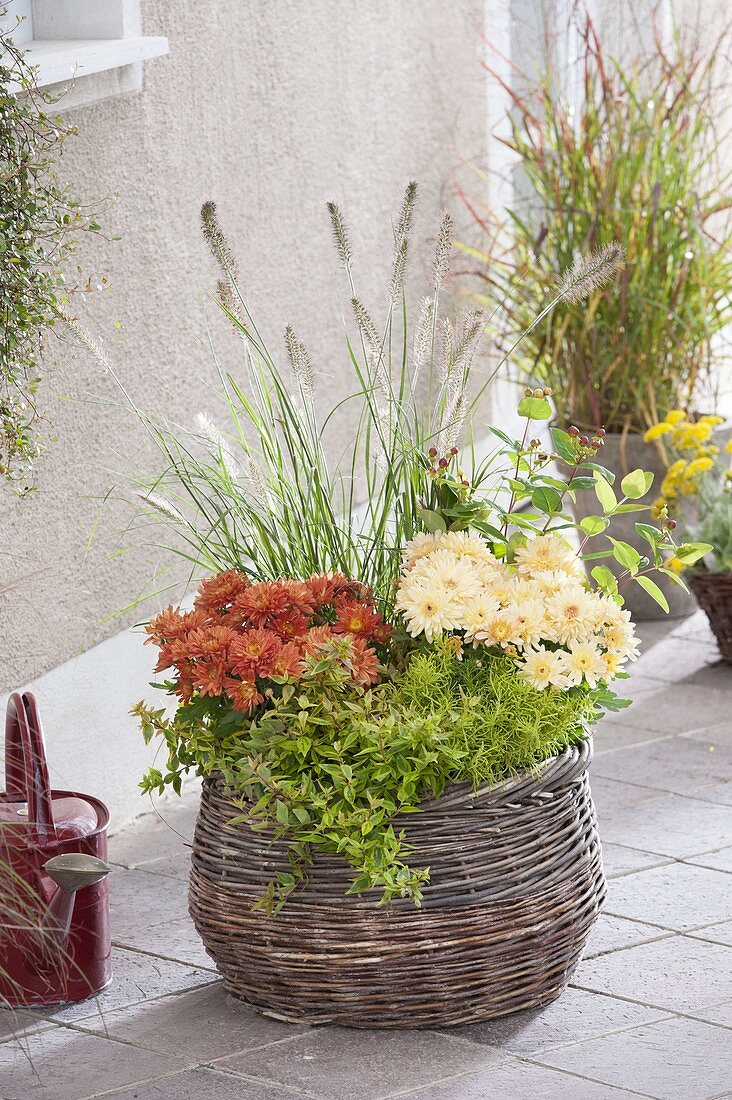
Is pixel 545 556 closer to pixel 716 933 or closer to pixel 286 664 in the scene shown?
pixel 286 664

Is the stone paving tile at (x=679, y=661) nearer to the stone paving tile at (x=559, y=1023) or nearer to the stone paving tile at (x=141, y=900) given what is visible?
the stone paving tile at (x=141, y=900)

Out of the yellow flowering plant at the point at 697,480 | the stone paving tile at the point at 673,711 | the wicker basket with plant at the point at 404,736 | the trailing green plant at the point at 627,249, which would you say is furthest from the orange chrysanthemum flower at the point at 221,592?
the trailing green plant at the point at 627,249

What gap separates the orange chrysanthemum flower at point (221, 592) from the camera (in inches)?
104

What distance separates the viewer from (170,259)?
150 inches

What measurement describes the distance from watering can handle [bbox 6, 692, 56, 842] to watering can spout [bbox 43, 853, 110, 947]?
76 millimetres

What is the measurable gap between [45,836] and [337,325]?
247 cm

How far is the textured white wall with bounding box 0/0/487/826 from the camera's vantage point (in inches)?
136

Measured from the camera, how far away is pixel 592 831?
2.71 metres

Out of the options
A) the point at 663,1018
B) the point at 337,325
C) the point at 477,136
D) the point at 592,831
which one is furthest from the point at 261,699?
the point at 477,136

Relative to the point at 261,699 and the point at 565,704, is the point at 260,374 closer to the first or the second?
the point at 261,699

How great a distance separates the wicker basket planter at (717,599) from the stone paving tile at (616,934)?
1.78 m

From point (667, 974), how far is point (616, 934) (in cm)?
20

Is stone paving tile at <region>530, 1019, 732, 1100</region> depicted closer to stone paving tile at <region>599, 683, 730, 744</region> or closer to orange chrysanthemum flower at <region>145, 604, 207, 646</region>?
orange chrysanthemum flower at <region>145, 604, 207, 646</region>

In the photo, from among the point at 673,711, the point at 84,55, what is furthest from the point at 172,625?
the point at 673,711
